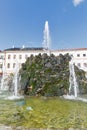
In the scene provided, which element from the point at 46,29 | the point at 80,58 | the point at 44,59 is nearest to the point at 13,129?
the point at 44,59

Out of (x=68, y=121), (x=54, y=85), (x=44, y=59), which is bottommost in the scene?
→ (x=68, y=121)

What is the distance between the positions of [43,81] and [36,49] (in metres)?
53.8

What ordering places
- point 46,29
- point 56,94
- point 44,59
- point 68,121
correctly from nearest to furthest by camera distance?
point 68,121
point 56,94
point 44,59
point 46,29

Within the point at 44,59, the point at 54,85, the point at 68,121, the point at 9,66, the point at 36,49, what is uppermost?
the point at 36,49

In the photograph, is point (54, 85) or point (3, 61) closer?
point (54, 85)

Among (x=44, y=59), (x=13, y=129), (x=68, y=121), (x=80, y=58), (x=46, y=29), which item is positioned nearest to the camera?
(x=13, y=129)

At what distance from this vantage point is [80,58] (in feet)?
276

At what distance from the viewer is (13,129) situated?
903 cm

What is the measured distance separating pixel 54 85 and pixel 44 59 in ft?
15.8

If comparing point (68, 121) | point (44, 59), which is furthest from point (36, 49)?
point (68, 121)

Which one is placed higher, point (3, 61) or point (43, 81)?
point (3, 61)

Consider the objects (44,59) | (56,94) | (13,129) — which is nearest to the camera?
(13,129)

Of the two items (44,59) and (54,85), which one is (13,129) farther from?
(44,59)

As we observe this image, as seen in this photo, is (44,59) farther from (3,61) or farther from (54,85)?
(3,61)
